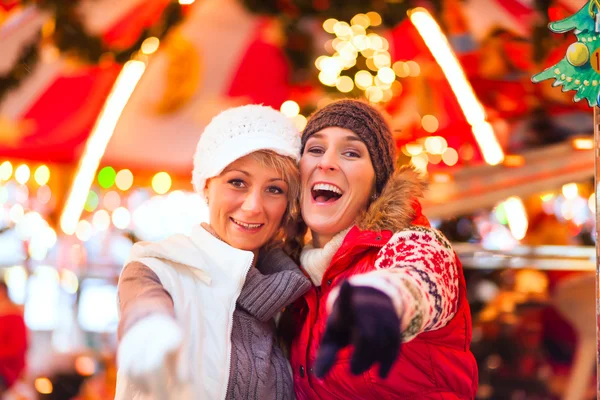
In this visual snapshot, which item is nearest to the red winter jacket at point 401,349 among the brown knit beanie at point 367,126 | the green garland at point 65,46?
the brown knit beanie at point 367,126

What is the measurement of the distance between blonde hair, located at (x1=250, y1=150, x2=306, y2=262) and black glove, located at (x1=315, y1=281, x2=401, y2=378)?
0.86 metres

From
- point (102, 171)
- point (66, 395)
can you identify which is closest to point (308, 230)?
point (66, 395)

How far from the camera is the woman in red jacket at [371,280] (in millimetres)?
1213

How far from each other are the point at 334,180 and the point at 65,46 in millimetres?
3104

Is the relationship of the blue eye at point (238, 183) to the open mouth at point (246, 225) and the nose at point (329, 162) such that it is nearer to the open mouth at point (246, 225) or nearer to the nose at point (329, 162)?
the open mouth at point (246, 225)

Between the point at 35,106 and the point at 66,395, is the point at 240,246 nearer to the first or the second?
the point at 66,395

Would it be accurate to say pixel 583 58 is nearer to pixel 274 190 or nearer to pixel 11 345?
pixel 274 190

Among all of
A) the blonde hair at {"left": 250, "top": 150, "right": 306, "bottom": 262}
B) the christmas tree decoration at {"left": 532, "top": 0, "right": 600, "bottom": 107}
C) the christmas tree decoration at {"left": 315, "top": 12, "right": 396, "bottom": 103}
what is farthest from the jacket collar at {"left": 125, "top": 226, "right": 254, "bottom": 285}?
the christmas tree decoration at {"left": 315, "top": 12, "right": 396, "bottom": 103}

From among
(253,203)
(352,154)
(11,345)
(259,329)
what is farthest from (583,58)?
(11,345)

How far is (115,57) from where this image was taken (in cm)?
490

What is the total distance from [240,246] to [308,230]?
0.36 m

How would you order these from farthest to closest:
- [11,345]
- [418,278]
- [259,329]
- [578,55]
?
[11,345] < [259,329] < [578,55] < [418,278]

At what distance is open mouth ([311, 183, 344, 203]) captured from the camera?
208 centimetres

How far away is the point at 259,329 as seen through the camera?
194cm
